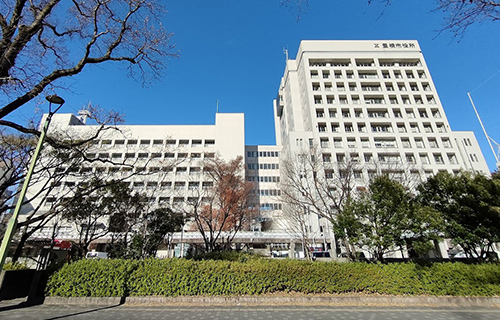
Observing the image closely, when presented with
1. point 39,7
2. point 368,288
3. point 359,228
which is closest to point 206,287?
point 368,288

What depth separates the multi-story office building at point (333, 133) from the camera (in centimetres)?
3231

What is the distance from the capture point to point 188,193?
37906 mm

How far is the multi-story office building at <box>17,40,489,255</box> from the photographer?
3231 centimetres

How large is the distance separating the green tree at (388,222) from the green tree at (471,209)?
3.03 metres

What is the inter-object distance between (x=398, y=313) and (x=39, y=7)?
44.7 ft

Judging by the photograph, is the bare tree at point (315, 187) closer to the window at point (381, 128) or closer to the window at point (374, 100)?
the window at point (381, 128)

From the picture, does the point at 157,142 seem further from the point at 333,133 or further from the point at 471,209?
the point at 471,209

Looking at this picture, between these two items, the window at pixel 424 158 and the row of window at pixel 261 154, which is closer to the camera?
the window at pixel 424 158

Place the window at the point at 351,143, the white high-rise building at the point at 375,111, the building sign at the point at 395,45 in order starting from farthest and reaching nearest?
the building sign at the point at 395,45 → the window at the point at 351,143 → the white high-rise building at the point at 375,111

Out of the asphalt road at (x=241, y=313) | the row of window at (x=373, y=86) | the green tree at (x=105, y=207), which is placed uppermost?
the row of window at (x=373, y=86)

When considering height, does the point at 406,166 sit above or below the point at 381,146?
below

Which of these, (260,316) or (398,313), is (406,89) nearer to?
(398,313)

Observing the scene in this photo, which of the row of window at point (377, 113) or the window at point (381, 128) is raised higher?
the row of window at point (377, 113)

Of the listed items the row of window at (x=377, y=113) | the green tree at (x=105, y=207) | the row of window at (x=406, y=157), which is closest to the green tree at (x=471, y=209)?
the green tree at (x=105, y=207)
